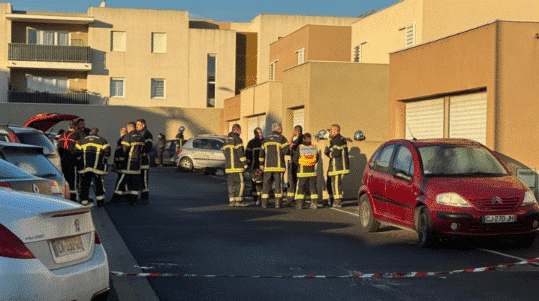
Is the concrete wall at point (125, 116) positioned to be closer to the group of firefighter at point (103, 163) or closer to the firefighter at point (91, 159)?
the group of firefighter at point (103, 163)

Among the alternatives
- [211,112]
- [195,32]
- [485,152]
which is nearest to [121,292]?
[485,152]

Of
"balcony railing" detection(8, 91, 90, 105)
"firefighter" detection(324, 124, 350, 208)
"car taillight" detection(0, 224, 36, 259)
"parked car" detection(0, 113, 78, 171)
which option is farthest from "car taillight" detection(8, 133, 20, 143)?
"balcony railing" detection(8, 91, 90, 105)

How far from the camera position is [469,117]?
18.6 m

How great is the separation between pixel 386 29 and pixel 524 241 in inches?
692

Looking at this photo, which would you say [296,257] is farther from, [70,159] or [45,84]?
[45,84]

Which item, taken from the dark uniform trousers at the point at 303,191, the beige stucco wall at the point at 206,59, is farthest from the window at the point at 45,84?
the dark uniform trousers at the point at 303,191

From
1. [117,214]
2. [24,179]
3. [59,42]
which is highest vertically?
[59,42]

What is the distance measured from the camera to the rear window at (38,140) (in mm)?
16016

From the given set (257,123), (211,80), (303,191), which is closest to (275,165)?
(303,191)

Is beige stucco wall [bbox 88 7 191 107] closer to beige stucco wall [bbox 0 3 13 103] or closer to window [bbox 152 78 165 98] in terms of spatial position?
window [bbox 152 78 165 98]

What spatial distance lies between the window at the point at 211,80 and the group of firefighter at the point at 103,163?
34.6m

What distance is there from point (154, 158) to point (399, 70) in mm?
21462

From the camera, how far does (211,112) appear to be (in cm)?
4994

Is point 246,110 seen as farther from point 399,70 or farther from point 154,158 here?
point 399,70
